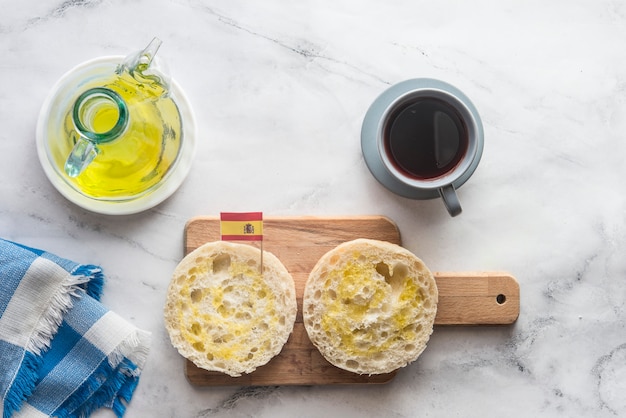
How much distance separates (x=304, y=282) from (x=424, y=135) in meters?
0.35

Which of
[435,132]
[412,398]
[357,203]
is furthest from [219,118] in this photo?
[412,398]

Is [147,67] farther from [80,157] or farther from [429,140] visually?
[429,140]

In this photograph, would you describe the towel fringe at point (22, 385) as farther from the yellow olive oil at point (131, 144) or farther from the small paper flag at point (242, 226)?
the small paper flag at point (242, 226)

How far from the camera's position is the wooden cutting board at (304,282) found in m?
1.29

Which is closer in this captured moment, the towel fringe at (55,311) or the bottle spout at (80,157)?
the bottle spout at (80,157)

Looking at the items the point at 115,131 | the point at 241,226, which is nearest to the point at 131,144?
the point at 115,131

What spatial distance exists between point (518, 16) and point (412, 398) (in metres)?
0.77

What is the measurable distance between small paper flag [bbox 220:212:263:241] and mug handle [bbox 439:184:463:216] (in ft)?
1.04

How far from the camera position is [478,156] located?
126 cm

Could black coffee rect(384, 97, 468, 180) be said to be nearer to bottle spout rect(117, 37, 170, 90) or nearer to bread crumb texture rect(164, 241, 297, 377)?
bread crumb texture rect(164, 241, 297, 377)

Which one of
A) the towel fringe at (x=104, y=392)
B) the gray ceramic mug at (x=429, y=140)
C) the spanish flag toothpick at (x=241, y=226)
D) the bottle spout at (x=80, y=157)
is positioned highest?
the bottle spout at (x=80, y=157)

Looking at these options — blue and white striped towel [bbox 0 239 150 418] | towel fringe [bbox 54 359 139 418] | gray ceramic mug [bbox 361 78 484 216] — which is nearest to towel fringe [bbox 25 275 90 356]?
blue and white striped towel [bbox 0 239 150 418]

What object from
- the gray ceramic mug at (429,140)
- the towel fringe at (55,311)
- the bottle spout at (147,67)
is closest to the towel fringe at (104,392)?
the towel fringe at (55,311)

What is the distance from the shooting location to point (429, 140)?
121cm
